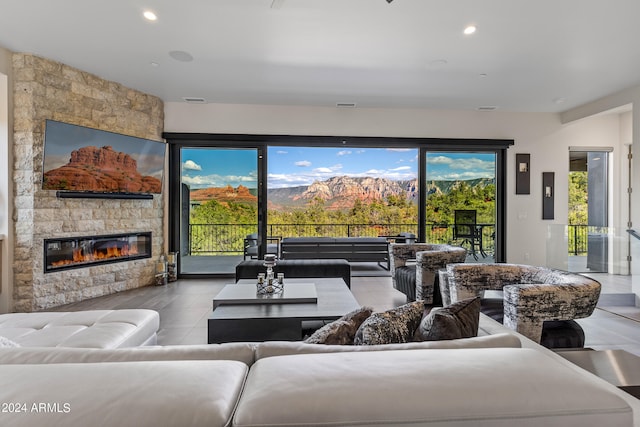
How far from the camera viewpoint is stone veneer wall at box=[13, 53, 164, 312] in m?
3.86

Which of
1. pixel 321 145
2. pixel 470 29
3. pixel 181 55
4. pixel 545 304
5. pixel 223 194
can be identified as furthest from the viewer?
pixel 223 194

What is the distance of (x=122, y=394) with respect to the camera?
0.77m

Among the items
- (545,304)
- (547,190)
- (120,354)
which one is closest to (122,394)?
(120,354)

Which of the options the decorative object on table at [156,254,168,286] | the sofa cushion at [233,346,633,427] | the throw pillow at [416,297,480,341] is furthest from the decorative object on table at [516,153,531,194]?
the decorative object on table at [156,254,168,286]

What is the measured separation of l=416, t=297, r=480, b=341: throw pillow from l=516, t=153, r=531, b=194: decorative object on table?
213 inches

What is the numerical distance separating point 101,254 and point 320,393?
4.92 metres

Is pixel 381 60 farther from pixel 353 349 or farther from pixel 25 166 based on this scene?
pixel 25 166

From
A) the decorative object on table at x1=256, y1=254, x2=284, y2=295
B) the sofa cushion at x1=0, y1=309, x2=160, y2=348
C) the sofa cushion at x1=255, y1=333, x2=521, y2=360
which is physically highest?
the sofa cushion at x1=255, y1=333, x2=521, y2=360

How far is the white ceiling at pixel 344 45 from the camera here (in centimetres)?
288

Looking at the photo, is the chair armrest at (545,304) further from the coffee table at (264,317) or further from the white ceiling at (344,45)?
the white ceiling at (344,45)

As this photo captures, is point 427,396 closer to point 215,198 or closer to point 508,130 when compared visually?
point 215,198

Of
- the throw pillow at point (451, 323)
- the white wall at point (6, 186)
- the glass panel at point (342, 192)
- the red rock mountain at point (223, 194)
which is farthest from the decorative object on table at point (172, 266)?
the throw pillow at point (451, 323)

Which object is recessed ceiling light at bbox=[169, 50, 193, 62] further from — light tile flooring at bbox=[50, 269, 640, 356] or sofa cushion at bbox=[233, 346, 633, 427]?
sofa cushion at bbox=[233, 346, 633, 427]

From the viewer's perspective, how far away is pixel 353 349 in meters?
1.07
